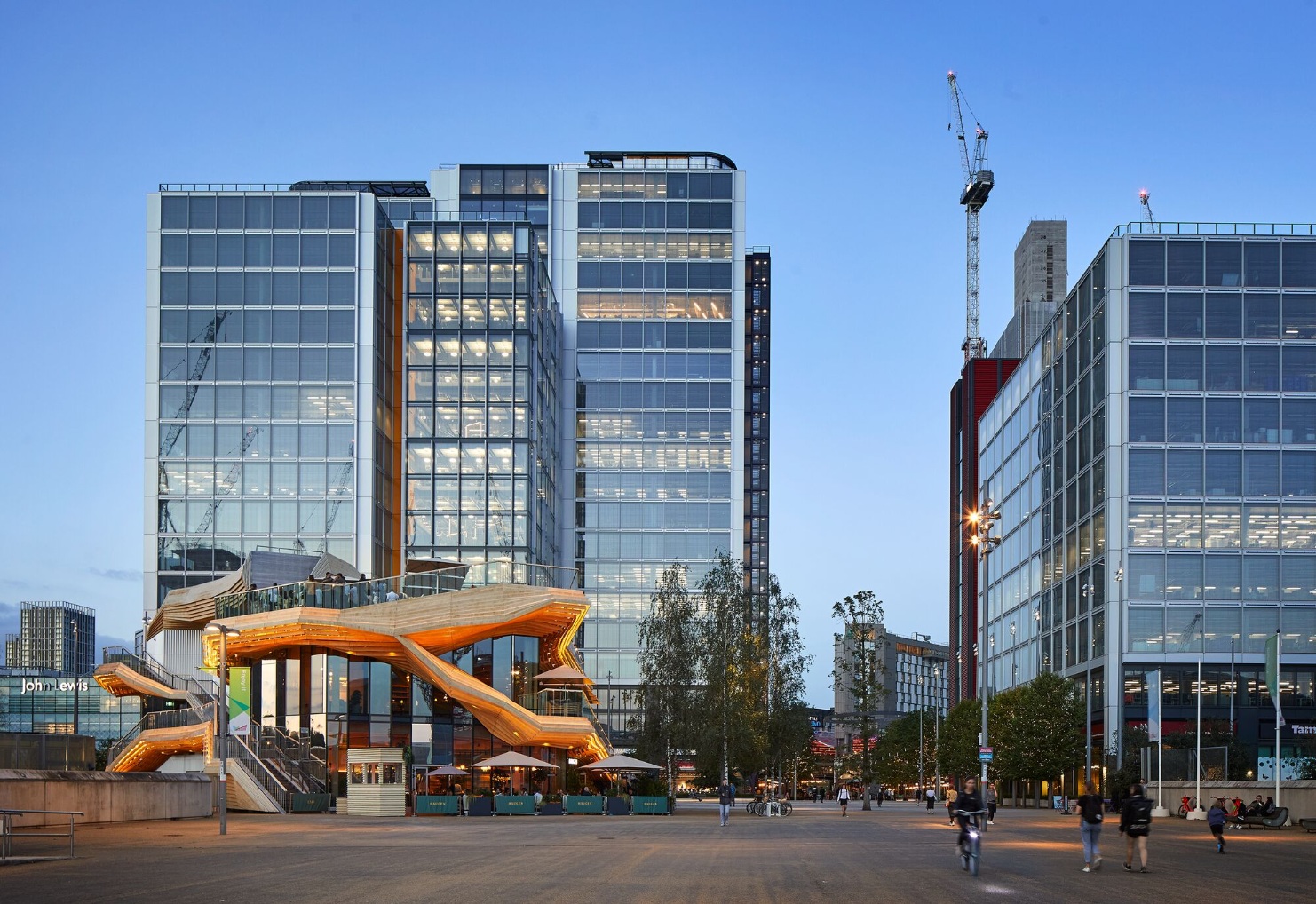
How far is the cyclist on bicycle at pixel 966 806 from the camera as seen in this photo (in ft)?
82.0

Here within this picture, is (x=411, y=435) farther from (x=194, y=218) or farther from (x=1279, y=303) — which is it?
(x=1279, y=303)

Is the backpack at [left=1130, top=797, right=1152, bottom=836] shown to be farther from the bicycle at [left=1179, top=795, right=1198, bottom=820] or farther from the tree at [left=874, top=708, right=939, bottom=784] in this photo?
the tree at [left=874, top=708, right=939, bottom=784]

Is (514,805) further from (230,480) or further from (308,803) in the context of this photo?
(230,480)

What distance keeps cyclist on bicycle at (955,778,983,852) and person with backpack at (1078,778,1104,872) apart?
1.88 meters

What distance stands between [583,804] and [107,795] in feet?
86.1

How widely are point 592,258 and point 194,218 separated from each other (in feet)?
125

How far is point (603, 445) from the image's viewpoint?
395 feet

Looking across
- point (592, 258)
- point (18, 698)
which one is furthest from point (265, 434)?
point (592, 258)

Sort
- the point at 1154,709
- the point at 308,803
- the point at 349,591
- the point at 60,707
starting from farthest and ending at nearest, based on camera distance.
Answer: the point at 60,707 → the point at 349,591 → the point at 1154,709 → the point at 308,803

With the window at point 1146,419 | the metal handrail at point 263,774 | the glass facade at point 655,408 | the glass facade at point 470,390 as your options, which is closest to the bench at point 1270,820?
the metal handrail at point 263,774

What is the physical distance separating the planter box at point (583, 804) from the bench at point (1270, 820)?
27.2 metres

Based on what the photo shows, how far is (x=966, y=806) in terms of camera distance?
2548 centimetres

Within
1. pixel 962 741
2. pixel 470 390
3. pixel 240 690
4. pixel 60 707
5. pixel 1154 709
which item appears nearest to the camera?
pixel 1154 709

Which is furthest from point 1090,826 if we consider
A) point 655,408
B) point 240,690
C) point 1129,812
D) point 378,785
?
point 655,408
